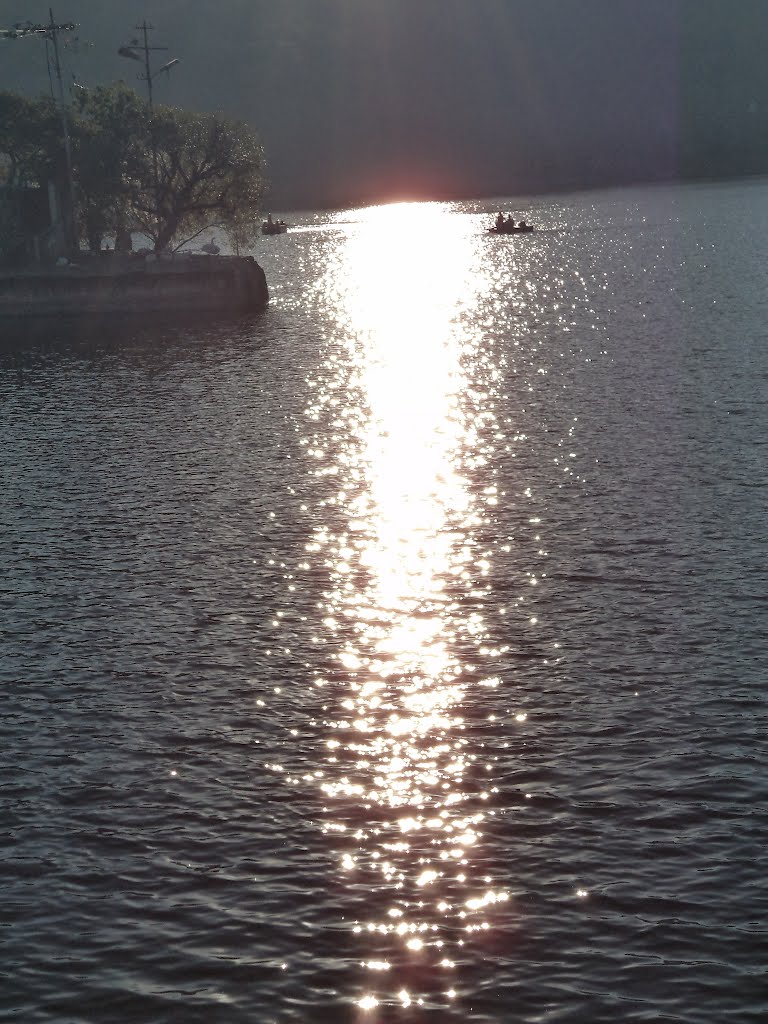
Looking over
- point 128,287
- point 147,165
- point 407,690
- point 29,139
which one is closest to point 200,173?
point 147,165

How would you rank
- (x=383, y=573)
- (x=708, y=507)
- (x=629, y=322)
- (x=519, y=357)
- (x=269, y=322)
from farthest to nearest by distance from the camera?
1. (x=269, y=322)
2. (x=629, y=322)
3. (x=519, y=357)
4. (x=708, y=507)
5. (x=383, y=573)

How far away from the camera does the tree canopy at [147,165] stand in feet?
464

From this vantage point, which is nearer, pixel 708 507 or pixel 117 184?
pixel 708 507

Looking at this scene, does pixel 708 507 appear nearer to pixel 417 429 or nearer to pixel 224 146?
pixel 417 429

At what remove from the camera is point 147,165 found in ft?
468

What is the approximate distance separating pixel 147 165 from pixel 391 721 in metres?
125

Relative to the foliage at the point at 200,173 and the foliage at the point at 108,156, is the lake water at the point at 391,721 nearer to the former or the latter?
the foliage at the point at 200,173

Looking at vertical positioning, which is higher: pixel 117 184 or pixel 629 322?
pixel 117 184

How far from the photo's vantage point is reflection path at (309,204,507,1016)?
65.8 ft

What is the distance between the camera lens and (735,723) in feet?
87.0

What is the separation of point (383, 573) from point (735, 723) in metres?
14.2

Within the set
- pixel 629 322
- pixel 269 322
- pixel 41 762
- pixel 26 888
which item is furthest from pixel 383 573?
pixel 269 322

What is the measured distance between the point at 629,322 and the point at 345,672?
75548 mm

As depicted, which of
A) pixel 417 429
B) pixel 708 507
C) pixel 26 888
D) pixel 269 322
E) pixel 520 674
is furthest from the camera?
pixel 269 322
